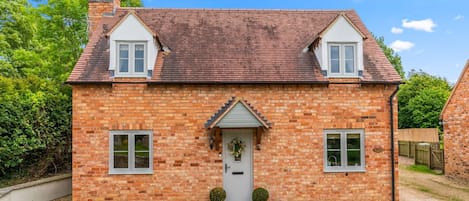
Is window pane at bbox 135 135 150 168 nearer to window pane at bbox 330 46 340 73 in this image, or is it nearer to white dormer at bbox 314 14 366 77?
white dormer at bbox 314 14 366 77

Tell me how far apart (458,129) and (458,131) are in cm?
11

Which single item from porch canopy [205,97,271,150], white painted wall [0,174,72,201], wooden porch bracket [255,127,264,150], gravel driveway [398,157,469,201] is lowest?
gravel driveway [398,157,469,201]

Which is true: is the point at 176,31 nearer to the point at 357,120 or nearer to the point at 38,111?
the point at 38,111

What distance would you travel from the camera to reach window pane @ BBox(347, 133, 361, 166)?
37.1 ft

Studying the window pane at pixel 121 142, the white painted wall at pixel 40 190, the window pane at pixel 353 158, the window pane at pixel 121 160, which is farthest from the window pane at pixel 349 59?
the white painted wall at pixel 40 190

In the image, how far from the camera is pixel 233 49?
40.6ft

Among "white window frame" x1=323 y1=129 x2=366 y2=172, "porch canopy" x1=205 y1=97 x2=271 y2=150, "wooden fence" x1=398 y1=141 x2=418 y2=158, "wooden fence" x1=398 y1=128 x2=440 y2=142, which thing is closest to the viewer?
"porch canopy" x1=205 y1=97 x2=271 y2=150

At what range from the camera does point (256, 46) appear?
12.6 m

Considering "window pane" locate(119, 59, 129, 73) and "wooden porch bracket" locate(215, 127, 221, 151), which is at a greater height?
"window pane" locate(119, 59, 129, 73)

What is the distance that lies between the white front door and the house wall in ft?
0.75

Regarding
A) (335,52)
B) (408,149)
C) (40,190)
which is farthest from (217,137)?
(408,149)

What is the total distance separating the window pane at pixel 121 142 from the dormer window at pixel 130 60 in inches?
79.1

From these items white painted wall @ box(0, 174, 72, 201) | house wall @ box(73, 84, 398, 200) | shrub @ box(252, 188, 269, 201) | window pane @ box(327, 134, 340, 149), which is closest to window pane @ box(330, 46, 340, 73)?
house wall @ box(73, 84, 398, 200)

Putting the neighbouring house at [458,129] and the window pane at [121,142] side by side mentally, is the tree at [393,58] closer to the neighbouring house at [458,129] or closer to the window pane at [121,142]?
the neighbouring house at [458,129]
